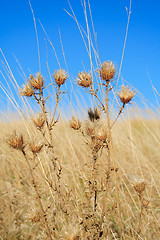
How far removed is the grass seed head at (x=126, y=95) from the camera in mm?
992

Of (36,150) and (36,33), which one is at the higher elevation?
(36,33)

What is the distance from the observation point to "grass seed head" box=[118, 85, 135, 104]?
0.99m

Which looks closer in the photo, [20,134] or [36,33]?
[20,134]

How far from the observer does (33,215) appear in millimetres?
1176

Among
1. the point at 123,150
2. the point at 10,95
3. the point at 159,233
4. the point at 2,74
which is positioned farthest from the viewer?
the point at 123,150

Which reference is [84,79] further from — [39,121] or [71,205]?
[71,205]

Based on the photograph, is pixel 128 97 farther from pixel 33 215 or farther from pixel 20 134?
pixel 33 215

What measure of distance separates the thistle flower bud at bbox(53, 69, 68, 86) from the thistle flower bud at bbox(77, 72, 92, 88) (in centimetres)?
10

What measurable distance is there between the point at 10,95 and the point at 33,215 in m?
0.96

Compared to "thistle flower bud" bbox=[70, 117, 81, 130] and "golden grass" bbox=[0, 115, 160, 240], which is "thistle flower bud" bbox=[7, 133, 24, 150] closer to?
"golden grass" bbox=[0, 115, 160, 240]

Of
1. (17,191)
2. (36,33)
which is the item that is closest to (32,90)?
(36,33)

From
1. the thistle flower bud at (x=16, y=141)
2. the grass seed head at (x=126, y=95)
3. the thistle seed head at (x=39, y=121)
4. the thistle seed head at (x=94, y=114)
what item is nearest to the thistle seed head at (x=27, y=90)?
the thistle seed head at (x=39, y=121)

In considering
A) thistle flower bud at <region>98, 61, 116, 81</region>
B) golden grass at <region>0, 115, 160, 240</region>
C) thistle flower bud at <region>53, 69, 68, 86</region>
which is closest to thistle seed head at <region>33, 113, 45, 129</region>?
golden grass at <region>0, 115, 160, 240</region>

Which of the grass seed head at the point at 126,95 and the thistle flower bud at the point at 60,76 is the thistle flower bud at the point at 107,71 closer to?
the grass seed head at the point at 126,95
